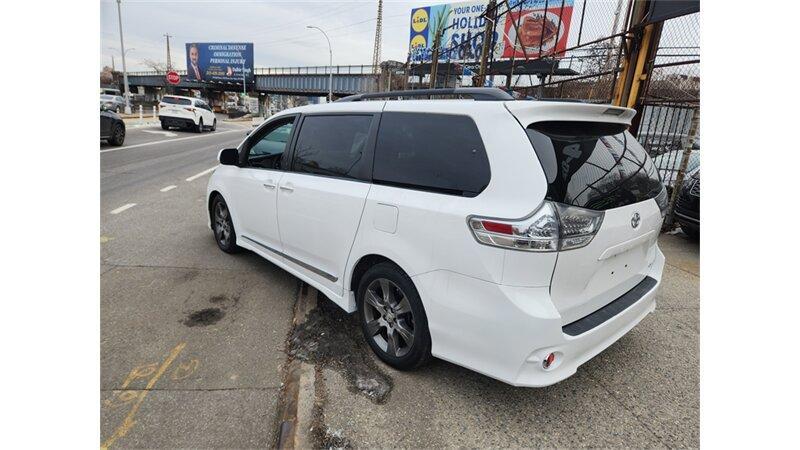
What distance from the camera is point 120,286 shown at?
391cm

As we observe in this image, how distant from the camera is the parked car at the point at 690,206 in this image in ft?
18.6

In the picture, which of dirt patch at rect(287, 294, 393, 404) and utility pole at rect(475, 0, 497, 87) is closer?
dirt patch at rect(287, 294, 393, 404)

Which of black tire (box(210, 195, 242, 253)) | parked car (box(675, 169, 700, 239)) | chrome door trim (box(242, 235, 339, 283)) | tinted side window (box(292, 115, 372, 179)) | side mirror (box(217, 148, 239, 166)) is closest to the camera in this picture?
tinted side window (box(292, 115, 372, 179))

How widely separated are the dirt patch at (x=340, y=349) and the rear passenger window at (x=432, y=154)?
3.98 feet

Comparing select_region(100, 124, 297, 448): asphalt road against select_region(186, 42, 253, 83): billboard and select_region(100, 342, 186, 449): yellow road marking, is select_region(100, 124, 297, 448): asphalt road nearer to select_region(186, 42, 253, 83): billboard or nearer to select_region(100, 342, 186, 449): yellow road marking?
select_region(100, 342, 186, 449): yellow road marking

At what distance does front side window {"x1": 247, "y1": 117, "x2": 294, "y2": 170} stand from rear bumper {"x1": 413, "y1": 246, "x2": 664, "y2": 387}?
2056 millimetres

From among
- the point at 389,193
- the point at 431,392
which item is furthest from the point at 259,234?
the point at 431,392

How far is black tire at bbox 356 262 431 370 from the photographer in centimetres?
253

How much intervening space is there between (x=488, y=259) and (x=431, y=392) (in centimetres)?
99

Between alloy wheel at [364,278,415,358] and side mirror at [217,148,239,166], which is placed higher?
side mirror at [217,148,239,166]

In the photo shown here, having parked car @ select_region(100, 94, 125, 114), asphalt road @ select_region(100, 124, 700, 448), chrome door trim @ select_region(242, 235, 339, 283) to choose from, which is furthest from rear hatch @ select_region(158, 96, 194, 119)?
chrome door trim @ select_region(242, 235, 339, 283)

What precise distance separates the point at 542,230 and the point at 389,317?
120 centimetres

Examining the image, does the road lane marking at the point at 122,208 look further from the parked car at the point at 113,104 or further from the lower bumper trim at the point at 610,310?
the parked car at the point at 113,104

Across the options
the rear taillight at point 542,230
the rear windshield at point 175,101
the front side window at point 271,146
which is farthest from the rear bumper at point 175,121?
the rear taillight at point 542,230
